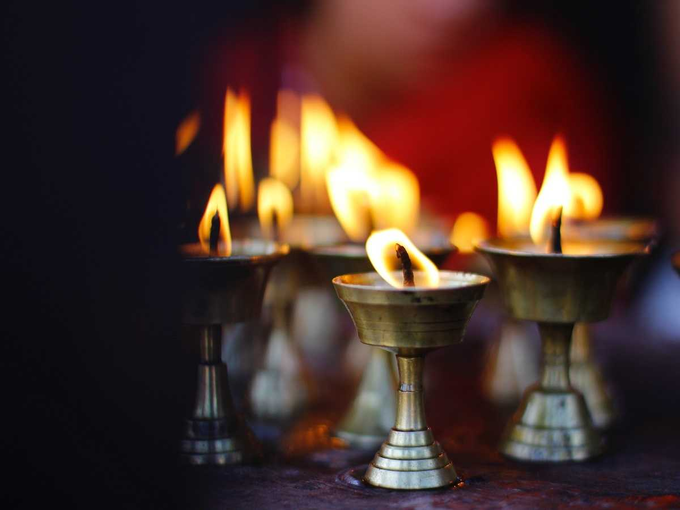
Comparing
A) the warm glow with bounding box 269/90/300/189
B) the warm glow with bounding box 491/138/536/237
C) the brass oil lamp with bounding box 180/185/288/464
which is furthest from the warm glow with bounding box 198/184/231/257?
the warm glow with bounding box 269/90/300/189

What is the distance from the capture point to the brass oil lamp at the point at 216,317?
5.47ft

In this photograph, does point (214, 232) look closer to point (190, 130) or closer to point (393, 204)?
point (190, 130)

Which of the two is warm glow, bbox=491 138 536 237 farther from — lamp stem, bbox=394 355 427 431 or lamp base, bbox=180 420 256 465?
lamp base, bbox=180 420 256 465

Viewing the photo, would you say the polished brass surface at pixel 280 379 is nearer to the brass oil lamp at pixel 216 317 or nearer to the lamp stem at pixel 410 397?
the brass oil lamp at pixel 216 317

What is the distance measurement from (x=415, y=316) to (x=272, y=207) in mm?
727

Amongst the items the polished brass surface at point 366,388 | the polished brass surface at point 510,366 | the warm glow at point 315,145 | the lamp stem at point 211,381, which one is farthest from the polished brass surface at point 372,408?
the warm glow at point 315,145

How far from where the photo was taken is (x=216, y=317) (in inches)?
66.8

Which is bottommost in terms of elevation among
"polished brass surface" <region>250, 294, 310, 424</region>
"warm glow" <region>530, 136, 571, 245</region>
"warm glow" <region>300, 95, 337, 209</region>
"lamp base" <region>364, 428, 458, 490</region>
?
"lamp base" <region>364, 428, 458, 490</region>

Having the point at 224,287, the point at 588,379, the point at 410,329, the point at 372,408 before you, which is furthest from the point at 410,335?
the point at 588,379

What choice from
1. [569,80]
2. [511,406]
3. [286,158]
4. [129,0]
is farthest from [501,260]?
[569,80]

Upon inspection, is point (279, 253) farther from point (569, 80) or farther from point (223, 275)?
point (569, 80)

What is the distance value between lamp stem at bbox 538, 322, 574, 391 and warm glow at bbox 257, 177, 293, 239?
2.09ft

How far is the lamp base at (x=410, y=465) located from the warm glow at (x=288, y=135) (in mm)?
2357

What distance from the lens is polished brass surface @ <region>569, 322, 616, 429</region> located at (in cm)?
208
